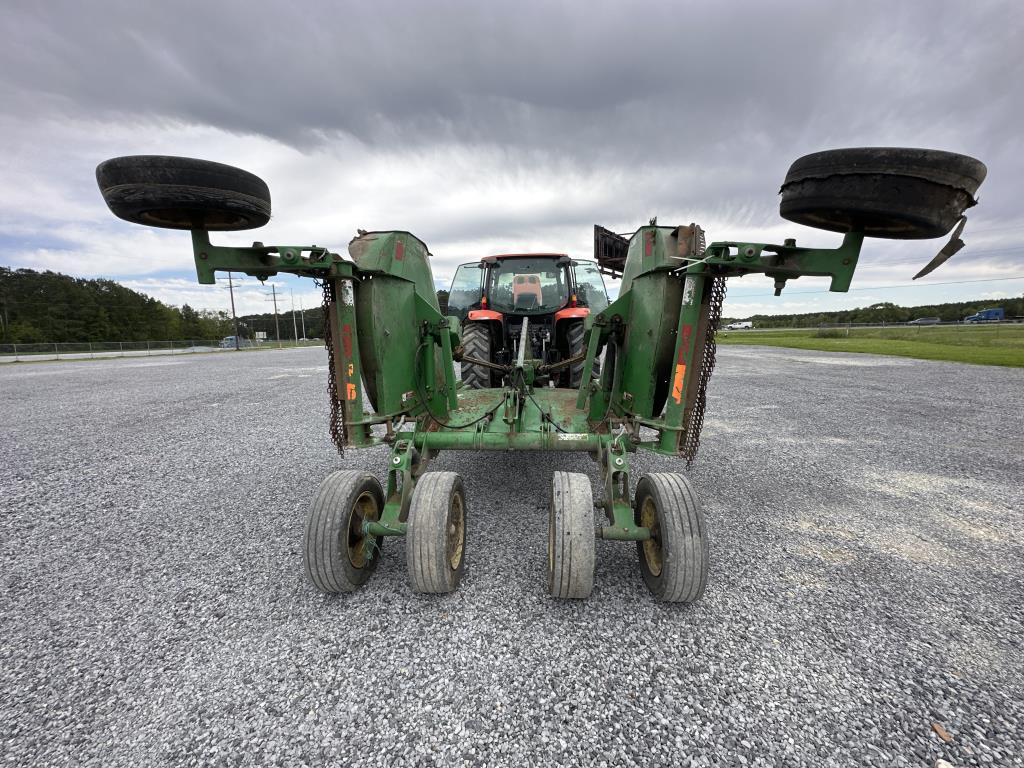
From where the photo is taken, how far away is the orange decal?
275 centimetres

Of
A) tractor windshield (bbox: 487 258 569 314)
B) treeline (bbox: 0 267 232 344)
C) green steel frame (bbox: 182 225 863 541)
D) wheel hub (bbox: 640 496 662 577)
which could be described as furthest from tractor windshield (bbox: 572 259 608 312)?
treeline (bbox: 0 267 232 344)

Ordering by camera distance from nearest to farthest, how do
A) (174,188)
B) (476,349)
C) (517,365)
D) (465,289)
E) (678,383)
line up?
(174,188), (678,383), (517,365), (476,349), (465,289)

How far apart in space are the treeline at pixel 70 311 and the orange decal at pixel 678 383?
81310 millimetres

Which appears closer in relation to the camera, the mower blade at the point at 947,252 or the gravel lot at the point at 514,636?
the gravel lot at the point at 514,636

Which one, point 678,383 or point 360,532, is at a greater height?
point 678,383

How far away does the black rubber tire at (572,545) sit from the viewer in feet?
7.64

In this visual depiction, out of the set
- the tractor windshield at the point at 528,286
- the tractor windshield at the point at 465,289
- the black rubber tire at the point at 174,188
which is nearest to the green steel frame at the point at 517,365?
the black rubber tire at the point at 174,188

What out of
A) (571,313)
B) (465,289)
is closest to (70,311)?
(465,289)

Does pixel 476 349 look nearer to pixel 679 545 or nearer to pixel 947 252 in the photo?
pixel 679 545

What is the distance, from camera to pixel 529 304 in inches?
243

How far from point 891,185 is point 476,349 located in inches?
171

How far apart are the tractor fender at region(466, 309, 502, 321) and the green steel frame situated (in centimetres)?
187

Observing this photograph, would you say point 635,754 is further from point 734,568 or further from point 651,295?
point 651,295

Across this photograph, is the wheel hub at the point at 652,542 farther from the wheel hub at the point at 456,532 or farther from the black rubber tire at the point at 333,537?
the black rubber tire at the point at 333,537
